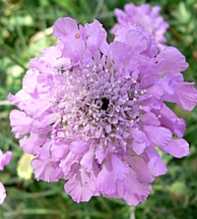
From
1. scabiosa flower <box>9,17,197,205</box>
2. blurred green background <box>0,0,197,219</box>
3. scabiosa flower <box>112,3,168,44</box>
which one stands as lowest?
blurred green background <box>0,0,197,219</box>

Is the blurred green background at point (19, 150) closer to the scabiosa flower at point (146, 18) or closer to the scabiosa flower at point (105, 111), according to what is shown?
the scabiosa flower at point (146, 18)

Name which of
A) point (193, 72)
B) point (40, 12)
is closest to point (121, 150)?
point (193, 72)

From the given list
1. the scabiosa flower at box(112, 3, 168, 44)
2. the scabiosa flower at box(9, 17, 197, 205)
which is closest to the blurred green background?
the scabiosa flower at box(112, 3, 168, 44)

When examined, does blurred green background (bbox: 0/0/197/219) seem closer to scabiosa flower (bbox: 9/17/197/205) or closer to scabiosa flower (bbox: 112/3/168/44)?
scabiosa flower (bbox: 112/3/168/44)

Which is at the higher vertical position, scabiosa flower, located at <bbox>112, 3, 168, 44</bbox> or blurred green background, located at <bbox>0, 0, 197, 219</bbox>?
scabiosa flower, located at <bbox>112, 3, 168, 44</bbox>

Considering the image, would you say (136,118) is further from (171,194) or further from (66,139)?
(171,194)

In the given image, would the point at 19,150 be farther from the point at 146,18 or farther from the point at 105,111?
the point at 105,111

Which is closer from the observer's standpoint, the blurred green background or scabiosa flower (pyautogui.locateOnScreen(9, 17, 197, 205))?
scabiosa flower (pyautogui.locateOnScreen(9, 17, 197, 205))
